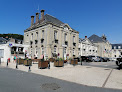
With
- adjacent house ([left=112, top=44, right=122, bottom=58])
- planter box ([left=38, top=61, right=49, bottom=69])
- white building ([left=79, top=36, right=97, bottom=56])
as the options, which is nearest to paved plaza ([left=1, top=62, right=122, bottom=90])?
planter box ([left=38, top=61, right=49, bottom=69])

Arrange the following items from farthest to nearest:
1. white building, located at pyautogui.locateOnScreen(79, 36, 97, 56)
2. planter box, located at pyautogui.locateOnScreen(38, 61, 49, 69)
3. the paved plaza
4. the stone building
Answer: white building, located at pyautogui.locateOnScreen(79, 36, 97, 56) → the stone building → planter box, located at pyautogui.locateOnScreen(38, 61, 49, 69) → the paved plaza

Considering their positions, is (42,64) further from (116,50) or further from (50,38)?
(116,50)

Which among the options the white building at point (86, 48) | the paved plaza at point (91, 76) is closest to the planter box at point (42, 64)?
the paved plaza at point (91, 76)

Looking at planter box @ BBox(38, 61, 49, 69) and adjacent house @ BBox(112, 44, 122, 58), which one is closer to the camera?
planter box @ BBox(38, 61, 49, 69)

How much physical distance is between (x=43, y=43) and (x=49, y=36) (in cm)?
256

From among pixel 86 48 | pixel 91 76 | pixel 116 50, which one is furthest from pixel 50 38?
pixel 116 50

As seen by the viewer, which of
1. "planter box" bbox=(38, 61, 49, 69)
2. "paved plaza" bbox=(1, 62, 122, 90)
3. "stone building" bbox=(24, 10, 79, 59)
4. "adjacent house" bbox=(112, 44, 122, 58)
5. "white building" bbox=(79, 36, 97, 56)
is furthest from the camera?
"adjacent house" bbox=(112, 44, 122, 58)

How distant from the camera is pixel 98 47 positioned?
52719mm

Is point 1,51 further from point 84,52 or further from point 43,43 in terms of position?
point 84,52

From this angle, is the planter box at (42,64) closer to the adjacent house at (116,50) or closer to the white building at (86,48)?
the white building at (86,48)

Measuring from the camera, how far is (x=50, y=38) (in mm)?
26719

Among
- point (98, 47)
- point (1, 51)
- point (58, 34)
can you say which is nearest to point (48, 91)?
point (1, 51)

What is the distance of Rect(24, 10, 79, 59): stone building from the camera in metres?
26.7

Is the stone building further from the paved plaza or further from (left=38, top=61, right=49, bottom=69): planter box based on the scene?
the paved plaza
